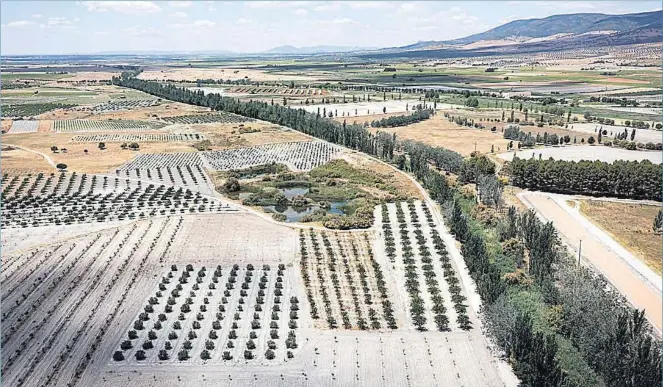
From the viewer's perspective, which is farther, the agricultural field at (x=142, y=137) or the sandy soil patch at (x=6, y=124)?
the sandy soil patch at (x=6, y=124)

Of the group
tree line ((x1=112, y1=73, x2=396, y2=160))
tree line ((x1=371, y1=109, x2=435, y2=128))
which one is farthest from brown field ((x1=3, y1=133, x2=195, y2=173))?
tree line ((x1=371, y1=109, x2=435, y2=128))

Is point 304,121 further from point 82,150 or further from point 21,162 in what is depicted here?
point 21,162

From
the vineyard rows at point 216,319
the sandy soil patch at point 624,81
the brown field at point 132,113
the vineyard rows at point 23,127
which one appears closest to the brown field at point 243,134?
the brown field at point 132,113

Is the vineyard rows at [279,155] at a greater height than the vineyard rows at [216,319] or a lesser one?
greater

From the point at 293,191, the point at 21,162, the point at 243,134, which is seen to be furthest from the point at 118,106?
the point at 293,191

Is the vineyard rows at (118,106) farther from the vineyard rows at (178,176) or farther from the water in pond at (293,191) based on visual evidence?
the water in pond at (293,191)

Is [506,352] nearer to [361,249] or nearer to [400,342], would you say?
[400,342]
